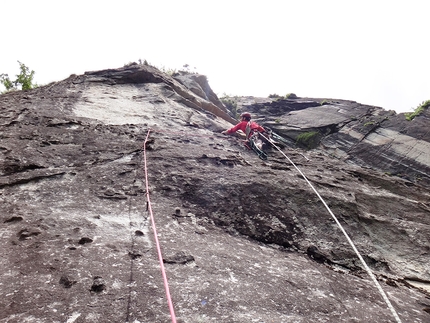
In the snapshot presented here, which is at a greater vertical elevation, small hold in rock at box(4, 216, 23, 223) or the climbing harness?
the climbing harness

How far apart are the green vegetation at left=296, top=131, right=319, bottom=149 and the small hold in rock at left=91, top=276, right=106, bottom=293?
39.2 ft

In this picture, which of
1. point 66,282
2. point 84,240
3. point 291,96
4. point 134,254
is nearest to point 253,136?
point 134,254

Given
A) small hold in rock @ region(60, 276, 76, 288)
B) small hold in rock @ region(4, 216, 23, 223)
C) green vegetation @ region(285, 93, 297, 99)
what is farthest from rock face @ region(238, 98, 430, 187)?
small hold in rock @ region(4, 216, 23, 223)

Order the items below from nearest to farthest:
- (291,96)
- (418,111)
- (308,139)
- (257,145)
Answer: (257,145) → (418,111) → (308,139) → (291,96)

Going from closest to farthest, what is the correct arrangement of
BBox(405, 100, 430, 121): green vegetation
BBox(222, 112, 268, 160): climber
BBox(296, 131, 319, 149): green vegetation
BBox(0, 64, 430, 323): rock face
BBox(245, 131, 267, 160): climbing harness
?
BBox(0, 64, 430, 323): rock face → BBox(245, 131, 267, 160): climbing harness → BBox(222, 112, 268, 160): climber → BBox(405, 100, 430, 121): green vegetation → BBox(296, 131, 319, 149): green vegetation

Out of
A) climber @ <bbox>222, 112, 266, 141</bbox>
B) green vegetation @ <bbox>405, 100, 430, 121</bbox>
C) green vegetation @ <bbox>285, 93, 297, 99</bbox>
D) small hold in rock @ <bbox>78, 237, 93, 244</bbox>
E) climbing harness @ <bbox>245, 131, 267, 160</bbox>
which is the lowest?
small hold in rock @ <bbox>78, 237, 93, 244</bbox>

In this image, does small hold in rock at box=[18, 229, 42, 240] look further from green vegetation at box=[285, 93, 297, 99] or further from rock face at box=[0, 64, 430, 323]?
green vegetation at box=[285, 93, 297, 99]

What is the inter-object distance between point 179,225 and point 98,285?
1.66 m

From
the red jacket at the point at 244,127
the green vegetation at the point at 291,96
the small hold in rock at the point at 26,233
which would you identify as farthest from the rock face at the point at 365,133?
the small hold in rock at the point at 26,233

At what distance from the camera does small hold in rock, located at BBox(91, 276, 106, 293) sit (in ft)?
9.12

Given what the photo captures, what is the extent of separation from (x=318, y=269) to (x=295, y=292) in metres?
0.89

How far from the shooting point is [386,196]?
6703 millimetres

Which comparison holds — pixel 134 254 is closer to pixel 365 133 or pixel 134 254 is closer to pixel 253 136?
pixel 253 136

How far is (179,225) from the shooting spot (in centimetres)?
434
